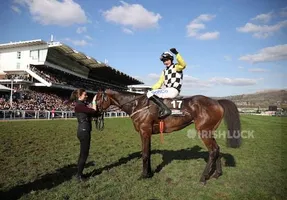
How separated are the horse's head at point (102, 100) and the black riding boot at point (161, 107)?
1.13 meters

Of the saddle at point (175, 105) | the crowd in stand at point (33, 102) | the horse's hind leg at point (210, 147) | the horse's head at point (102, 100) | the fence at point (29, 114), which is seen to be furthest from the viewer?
the crowd in stand at point (33, 102)

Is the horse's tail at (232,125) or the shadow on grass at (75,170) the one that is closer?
the shadow on grass at (75,170)

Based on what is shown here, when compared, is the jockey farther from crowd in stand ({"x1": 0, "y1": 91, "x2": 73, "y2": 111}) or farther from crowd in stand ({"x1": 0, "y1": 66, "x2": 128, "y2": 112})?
crowd in stand ({"x1": 0, "y1": 91, "x2": 73, "y2": 111})

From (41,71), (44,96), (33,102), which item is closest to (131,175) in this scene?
(33,102)

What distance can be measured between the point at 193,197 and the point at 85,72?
45.5m

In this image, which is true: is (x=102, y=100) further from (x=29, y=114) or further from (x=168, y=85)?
(x=29, y=114)

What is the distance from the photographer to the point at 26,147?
8586 millimetres

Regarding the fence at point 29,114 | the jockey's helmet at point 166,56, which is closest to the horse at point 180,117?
the jockey's helmet at point 166,56

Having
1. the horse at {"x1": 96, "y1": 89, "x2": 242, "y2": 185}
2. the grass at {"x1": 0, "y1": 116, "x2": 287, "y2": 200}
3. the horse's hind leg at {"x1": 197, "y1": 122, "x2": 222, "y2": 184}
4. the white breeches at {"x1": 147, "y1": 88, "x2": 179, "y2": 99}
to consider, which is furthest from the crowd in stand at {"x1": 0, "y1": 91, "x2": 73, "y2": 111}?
the horse's hind leg at {"x1": 197, "y1": 122, "x2": 222, "y2": 184}

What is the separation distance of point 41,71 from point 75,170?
3399 cm

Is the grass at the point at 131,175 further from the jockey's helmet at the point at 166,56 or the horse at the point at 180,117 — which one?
the jockey's helmet at the point at 166,56

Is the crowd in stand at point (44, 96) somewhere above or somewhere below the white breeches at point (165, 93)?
above

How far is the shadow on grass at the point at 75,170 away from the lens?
15.0 feet

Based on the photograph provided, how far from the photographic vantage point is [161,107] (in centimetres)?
579
